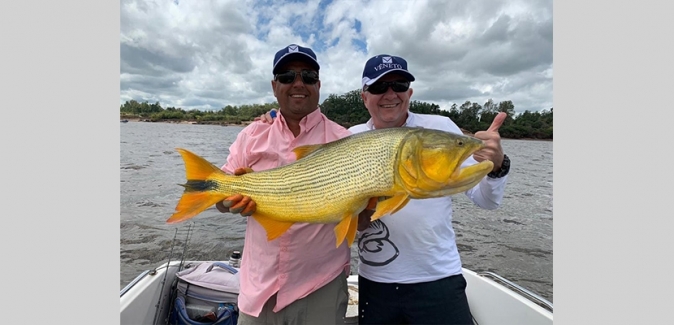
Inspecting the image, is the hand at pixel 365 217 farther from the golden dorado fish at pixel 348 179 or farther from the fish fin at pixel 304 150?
the fish fin at pixel 304 150

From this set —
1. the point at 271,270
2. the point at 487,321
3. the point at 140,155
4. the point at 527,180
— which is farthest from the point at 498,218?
the point at 140,155

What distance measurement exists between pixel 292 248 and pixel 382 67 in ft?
5.87

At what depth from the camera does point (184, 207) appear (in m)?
2.91

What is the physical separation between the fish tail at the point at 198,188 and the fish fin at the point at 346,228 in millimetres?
987

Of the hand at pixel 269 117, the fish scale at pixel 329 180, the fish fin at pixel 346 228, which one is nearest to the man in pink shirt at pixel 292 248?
the hand at pixel 269 117

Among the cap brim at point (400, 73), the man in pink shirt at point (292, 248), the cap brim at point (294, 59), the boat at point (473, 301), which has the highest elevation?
the cap brim at point (294, 59)

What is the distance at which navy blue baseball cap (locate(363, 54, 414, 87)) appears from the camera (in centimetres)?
331

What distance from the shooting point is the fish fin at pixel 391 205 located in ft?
7.98

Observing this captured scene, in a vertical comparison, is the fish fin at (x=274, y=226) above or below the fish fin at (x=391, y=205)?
below

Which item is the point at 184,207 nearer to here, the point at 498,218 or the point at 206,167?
the point at 206,167

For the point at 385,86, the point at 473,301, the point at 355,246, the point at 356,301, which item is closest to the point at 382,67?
the point at 385,86

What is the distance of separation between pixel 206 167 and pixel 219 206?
374 mm

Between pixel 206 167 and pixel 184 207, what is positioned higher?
pixel 206 167

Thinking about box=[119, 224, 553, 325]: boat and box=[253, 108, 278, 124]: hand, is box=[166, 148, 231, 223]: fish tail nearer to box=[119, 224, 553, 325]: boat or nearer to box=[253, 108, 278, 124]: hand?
box=[253, 108, 278, 124]: hand
